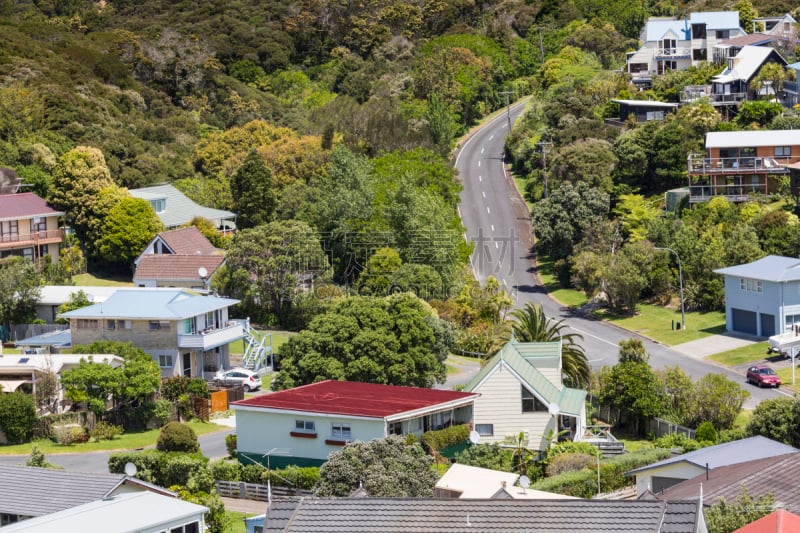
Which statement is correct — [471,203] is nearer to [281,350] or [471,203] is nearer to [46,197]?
[46,197]

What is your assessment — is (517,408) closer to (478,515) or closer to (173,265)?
(478,515)

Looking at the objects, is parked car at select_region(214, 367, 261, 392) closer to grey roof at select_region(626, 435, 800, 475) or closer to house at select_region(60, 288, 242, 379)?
house at select_region(60, 288, 242, 379)

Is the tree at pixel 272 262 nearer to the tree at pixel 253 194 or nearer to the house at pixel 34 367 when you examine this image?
the tree at pixel 253 194

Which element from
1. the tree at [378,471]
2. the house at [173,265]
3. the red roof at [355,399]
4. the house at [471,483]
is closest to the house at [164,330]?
the red roof at [355,399]

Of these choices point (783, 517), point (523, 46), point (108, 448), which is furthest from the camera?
point (523, 46)

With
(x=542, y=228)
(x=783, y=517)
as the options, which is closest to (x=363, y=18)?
(x=542, y=228)

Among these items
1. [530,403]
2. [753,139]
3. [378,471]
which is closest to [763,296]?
[753,139]

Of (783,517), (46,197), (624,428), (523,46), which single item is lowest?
(624,428)
